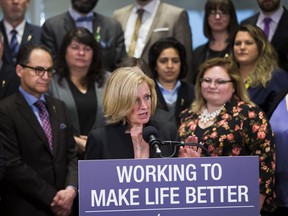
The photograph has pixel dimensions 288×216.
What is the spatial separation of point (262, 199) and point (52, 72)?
180 centimetres

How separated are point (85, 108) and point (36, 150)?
706 millimetres

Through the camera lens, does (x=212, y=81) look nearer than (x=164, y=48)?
Yes

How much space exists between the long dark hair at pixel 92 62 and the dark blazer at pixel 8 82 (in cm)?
34

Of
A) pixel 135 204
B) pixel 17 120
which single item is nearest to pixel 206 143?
pixel 17 120

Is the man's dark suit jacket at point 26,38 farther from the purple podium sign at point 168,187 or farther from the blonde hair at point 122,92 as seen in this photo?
the purple podium sign at point 168,187

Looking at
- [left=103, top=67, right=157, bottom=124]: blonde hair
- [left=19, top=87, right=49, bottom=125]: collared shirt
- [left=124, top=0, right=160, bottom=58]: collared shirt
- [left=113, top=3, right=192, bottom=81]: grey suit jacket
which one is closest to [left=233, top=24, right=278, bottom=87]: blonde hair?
[left=113, top=3, right=192, bottom=81]: grey suit jacket

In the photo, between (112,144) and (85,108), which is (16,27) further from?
(112,144)

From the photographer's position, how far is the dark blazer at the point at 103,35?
19.4ft

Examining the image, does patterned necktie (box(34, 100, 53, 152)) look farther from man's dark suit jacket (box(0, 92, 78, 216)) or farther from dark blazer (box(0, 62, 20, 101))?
dark blazer (box(0, 62, 20, 101))

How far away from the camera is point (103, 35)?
5992 millimetres

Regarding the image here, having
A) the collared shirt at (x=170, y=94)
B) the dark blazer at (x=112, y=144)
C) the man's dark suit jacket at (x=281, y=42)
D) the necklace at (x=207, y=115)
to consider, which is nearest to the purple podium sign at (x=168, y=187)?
the dark blazer at (x=112, y=144)

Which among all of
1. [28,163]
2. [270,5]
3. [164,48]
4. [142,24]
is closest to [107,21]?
[142,24]

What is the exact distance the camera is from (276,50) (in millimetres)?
5938

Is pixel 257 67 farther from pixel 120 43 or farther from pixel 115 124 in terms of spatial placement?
pixel 115 124
